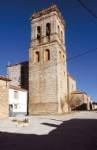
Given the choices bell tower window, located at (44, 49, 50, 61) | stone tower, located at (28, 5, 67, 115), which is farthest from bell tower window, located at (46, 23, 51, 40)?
bell tower window, located at (44, 49, 50, 61)

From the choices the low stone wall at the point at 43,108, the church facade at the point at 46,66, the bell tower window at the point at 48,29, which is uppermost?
the bell tower window at the point at 48,29

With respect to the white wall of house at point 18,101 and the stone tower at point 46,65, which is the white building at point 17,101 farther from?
the stone tower at point 46,65

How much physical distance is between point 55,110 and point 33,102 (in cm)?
473

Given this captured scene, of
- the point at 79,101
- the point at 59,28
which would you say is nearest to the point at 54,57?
the point at 59,28

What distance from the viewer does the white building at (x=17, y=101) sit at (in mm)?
37481

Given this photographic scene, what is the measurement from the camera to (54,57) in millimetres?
41000

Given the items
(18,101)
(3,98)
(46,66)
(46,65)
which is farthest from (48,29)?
(3,98)

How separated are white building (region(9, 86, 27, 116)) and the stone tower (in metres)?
1.14

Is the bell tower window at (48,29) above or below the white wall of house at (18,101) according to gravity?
above

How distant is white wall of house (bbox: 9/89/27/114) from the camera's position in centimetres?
3769

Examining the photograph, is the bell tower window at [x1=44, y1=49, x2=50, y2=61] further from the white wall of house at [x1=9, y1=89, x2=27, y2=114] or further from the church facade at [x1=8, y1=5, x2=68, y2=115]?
the white wall of house at [x1=9, y1=89, x2=27, y2=114]

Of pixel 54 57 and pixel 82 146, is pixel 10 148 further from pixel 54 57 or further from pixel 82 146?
pixel 54 57

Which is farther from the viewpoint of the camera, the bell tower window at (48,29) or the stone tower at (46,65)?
the bell tower window at (48,29)

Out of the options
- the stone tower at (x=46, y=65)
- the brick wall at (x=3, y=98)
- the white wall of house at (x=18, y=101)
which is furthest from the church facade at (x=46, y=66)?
the brick wall at (x=3, y=98)
